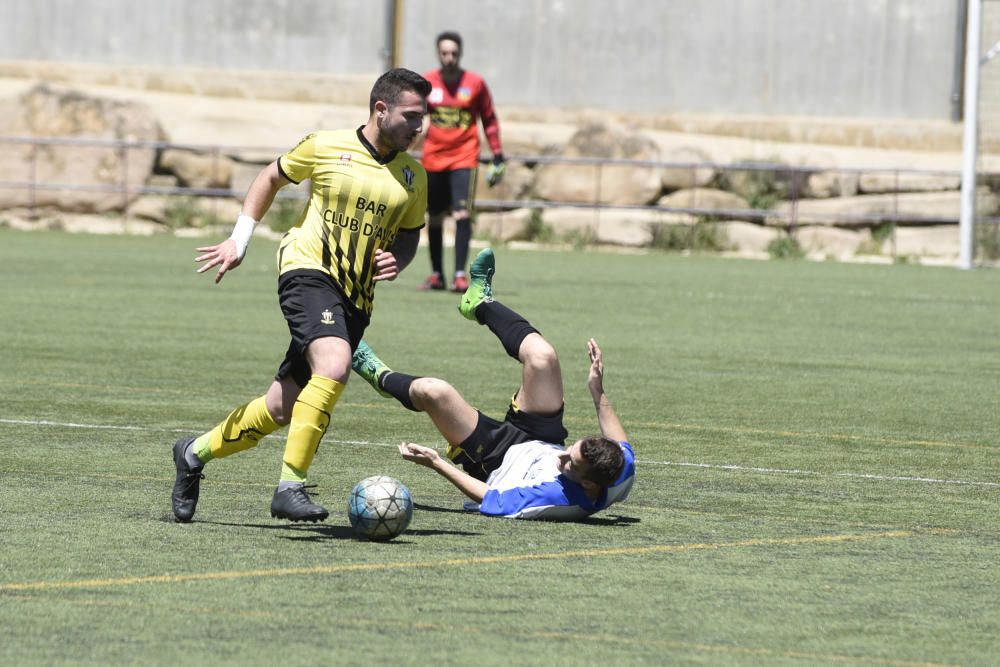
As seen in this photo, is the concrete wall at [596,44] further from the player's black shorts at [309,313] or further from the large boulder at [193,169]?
the player's black shorts at [309,313]

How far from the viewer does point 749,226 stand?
35.2 metres

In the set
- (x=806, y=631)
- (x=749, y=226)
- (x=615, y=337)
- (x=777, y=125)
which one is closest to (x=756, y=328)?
(x=615, y=337)

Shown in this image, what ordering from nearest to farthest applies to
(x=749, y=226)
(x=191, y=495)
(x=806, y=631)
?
1. (x=806, y=631)
2. (x=191, y=495)
3. (x=749, y=226)

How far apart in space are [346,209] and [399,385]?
941mm

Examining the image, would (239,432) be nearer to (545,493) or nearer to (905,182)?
(545,493)

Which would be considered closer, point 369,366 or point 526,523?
point 526,523

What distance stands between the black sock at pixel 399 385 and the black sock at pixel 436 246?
488 inches

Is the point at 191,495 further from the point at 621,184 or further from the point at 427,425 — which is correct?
the point at 621,184

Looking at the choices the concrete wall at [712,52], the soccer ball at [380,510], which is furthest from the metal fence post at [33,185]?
the soccer ball at [380,510]

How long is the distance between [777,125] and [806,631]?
37.6m

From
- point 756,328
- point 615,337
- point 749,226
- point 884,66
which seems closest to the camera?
point 615,337

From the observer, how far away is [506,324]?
9586mm

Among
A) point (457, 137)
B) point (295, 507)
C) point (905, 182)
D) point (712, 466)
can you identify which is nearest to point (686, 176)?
point (905, 182)

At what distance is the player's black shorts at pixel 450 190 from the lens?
21.0 m
